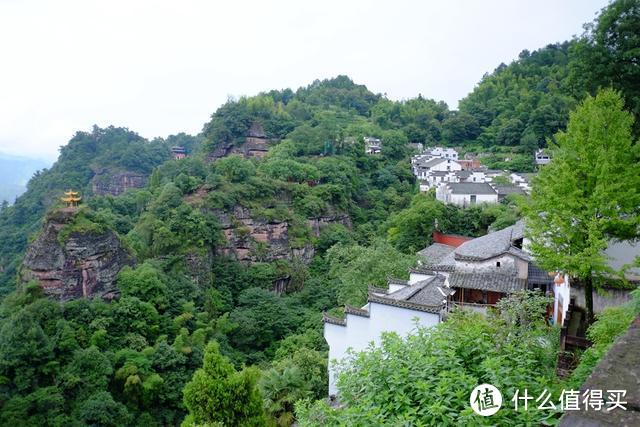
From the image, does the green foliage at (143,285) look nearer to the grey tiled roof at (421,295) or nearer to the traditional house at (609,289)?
the grey tiled roof at (421,295)

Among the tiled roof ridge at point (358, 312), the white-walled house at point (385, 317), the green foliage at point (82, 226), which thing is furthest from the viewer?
the green foliage at point (82, 226)

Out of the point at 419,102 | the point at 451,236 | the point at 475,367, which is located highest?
the point at 419,102

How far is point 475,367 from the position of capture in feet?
20.3

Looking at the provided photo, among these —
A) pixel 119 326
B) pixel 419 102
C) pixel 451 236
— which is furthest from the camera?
pixel 419 102

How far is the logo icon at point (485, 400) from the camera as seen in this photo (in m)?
4.85

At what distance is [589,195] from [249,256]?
104ft

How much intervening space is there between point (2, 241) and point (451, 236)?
43.4 metres

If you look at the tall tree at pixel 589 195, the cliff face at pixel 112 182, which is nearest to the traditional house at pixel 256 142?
the cliff face at pixel 112 182

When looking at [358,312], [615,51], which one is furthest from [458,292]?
[615,51]

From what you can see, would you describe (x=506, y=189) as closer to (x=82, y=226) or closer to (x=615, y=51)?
(x=615, y=51)

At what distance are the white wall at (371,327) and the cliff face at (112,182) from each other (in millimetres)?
51504

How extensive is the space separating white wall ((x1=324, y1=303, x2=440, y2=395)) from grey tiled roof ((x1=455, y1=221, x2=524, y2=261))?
398 cm

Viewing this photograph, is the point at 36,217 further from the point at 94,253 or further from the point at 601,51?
the point at 601,51

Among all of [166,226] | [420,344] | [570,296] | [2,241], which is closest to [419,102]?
[166,226]
